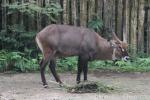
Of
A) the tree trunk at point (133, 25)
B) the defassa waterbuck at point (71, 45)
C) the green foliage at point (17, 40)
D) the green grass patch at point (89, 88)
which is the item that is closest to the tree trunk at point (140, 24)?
the tree trunk at point (133, 25)

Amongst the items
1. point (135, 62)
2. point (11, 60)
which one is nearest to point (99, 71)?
point (135, 62)

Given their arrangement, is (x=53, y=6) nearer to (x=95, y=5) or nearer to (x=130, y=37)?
(x=95, y=5)

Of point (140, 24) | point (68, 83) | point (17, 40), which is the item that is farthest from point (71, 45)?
point (140, 24)

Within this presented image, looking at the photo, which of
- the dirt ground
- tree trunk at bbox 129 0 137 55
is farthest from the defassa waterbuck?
tree trunk at bbox 129 0 137 55

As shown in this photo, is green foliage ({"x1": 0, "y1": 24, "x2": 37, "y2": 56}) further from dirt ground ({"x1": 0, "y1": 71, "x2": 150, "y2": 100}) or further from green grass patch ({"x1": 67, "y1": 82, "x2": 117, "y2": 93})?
green grass patch ({"x1": 67, "y1": 82, "x2": 117, "y2": 93})

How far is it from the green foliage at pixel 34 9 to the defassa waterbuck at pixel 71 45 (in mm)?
2411

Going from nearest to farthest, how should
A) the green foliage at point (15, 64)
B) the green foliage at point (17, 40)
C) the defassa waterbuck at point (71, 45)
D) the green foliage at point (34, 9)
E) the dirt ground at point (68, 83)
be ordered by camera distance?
the dirt ground at point (68, 83) → the defassa waterbuck at point (71, 45) → the green foliage at point (15, 64) → the green foliage at point (34, 9) → the green foliage at point (17, 40)

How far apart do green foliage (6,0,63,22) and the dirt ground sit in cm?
179

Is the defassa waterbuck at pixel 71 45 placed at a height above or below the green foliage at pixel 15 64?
above

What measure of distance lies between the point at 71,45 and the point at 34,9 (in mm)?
2680

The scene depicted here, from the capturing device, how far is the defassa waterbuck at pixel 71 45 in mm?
10133

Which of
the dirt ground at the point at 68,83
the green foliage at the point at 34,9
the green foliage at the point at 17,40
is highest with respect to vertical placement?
the green foliage at the point at 34,9

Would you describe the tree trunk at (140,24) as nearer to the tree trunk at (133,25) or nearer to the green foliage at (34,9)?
the tree trunk at (133,25)

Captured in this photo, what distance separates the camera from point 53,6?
42.5 ft
